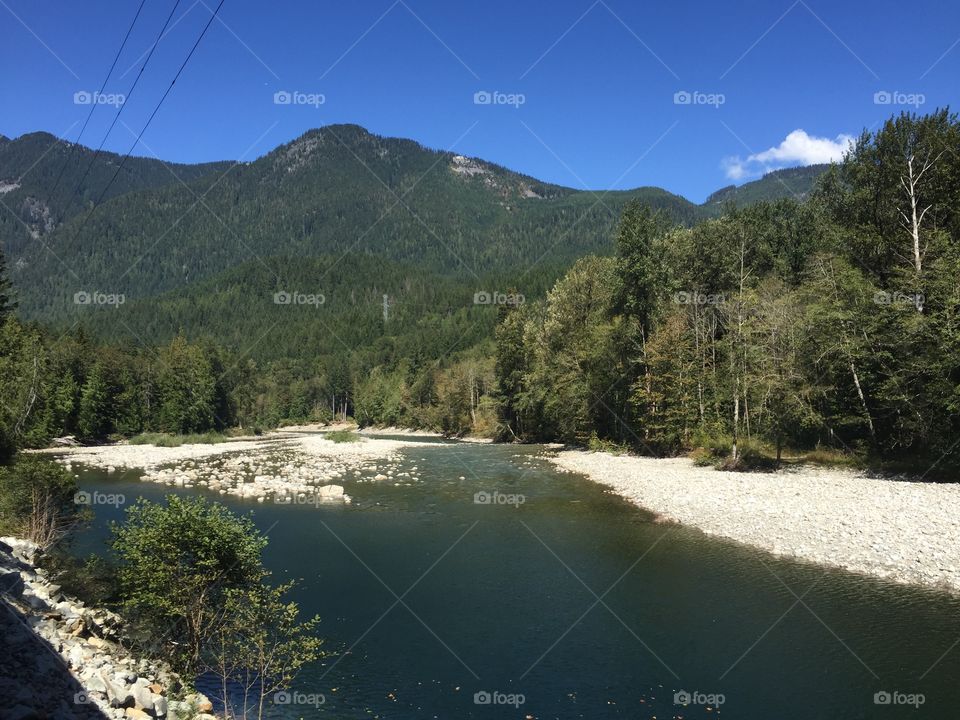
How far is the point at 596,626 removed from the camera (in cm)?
1504

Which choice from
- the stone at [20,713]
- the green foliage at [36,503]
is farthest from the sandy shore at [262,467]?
the stone at [20,713]

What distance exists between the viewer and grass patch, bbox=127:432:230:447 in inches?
2741

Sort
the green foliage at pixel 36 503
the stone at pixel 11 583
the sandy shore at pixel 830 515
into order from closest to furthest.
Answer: the stone at pixel 11 583, the green foliage at pixel 36 503, the sandy shore at pixel 830 515

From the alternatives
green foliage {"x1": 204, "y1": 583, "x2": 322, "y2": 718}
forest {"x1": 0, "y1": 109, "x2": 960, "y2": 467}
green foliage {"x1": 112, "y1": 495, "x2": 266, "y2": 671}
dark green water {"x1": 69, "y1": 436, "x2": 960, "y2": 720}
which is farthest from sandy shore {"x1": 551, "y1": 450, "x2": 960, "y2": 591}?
green foliage {"x1": 112, "y1": 495, "x2": 266, "y2": 671}

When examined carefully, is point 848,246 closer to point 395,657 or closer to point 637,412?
point 637,412

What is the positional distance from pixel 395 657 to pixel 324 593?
4.76 meters

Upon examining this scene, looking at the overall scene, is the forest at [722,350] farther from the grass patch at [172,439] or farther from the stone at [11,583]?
the stone at [11,583]

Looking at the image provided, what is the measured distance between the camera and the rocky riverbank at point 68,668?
27.7 ft

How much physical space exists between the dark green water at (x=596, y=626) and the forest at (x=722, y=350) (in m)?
14.4

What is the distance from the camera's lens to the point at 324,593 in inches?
682

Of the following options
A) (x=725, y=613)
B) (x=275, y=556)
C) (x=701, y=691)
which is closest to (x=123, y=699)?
(x=701, y=691)

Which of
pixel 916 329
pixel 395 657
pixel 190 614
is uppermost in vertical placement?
pixel 916 329

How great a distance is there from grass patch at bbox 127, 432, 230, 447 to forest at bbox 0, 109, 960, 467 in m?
4.75

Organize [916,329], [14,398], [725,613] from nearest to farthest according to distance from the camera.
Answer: [725,613] → [916,329] → [14,398]
